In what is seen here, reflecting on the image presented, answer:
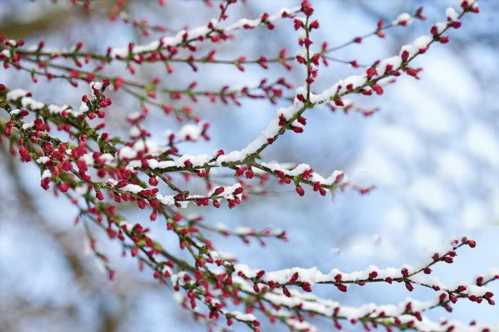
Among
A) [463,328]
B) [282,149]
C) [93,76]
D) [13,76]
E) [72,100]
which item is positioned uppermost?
[282,149]

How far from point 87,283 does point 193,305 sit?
Answer: 686 cm

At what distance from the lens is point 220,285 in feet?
8.34

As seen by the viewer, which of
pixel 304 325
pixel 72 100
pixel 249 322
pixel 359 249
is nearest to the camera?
pixel 249 322

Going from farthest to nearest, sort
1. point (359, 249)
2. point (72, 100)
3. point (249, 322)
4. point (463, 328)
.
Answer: point (72, 100)
point (359, 249)
point (463, 328)
point (249, 322)

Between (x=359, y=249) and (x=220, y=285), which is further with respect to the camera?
(x=359, y=249)

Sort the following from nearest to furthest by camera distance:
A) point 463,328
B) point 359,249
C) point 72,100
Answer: point 463,328 → point 359,249 → point 72,100

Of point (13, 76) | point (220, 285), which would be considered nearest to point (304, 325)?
point (220, 285)

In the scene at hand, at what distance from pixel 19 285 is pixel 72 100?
2.74 meters

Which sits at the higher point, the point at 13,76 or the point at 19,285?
the point at 13,76

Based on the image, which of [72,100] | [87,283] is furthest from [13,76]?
[87,283]

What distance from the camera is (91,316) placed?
923cm

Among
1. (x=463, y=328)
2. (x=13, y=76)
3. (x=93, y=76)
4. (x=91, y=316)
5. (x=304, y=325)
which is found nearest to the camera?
(x=463, y=328)

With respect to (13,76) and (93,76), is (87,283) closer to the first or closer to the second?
(13,76)

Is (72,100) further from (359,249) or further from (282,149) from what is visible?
(359,249)
